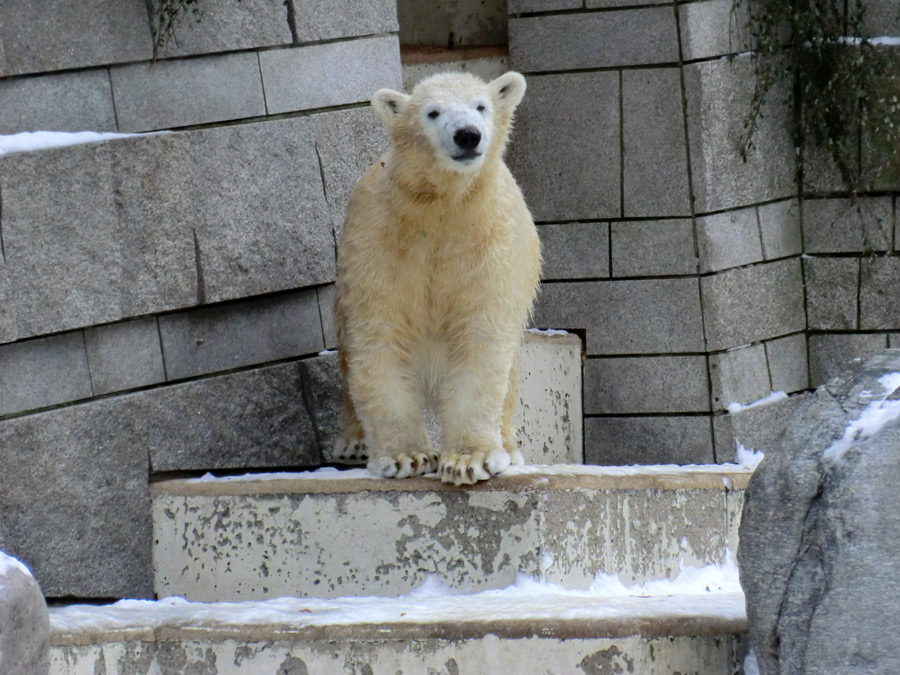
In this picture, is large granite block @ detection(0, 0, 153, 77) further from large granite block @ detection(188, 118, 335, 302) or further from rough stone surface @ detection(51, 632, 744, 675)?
rough stone surface @ detection(51, 632, 744, 675)

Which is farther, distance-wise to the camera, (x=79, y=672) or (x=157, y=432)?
(x=157, y=432)

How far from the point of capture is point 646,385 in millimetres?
5891

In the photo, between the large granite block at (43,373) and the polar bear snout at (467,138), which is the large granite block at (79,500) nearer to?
the large granite block at (43,373)

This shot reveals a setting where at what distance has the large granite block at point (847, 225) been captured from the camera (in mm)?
5922

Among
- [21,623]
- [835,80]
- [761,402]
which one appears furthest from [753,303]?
[21,623]

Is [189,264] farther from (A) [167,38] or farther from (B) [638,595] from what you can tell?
(B) [638,595]

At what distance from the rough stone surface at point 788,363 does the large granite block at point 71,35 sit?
3233 millimetres

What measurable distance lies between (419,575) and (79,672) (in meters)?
0.94

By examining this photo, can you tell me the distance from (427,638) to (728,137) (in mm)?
3278

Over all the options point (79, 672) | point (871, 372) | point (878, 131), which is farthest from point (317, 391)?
point (878, 131)

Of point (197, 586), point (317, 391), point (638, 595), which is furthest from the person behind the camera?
point (317, 391)

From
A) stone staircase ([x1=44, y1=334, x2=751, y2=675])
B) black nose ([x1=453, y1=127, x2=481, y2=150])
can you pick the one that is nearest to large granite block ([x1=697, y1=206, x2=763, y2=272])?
stone staircase ([x1=44, y1=334, x2=751, y2=675])

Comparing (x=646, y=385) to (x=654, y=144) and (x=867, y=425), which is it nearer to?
(x=654, y=144)

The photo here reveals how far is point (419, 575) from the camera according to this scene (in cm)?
367
